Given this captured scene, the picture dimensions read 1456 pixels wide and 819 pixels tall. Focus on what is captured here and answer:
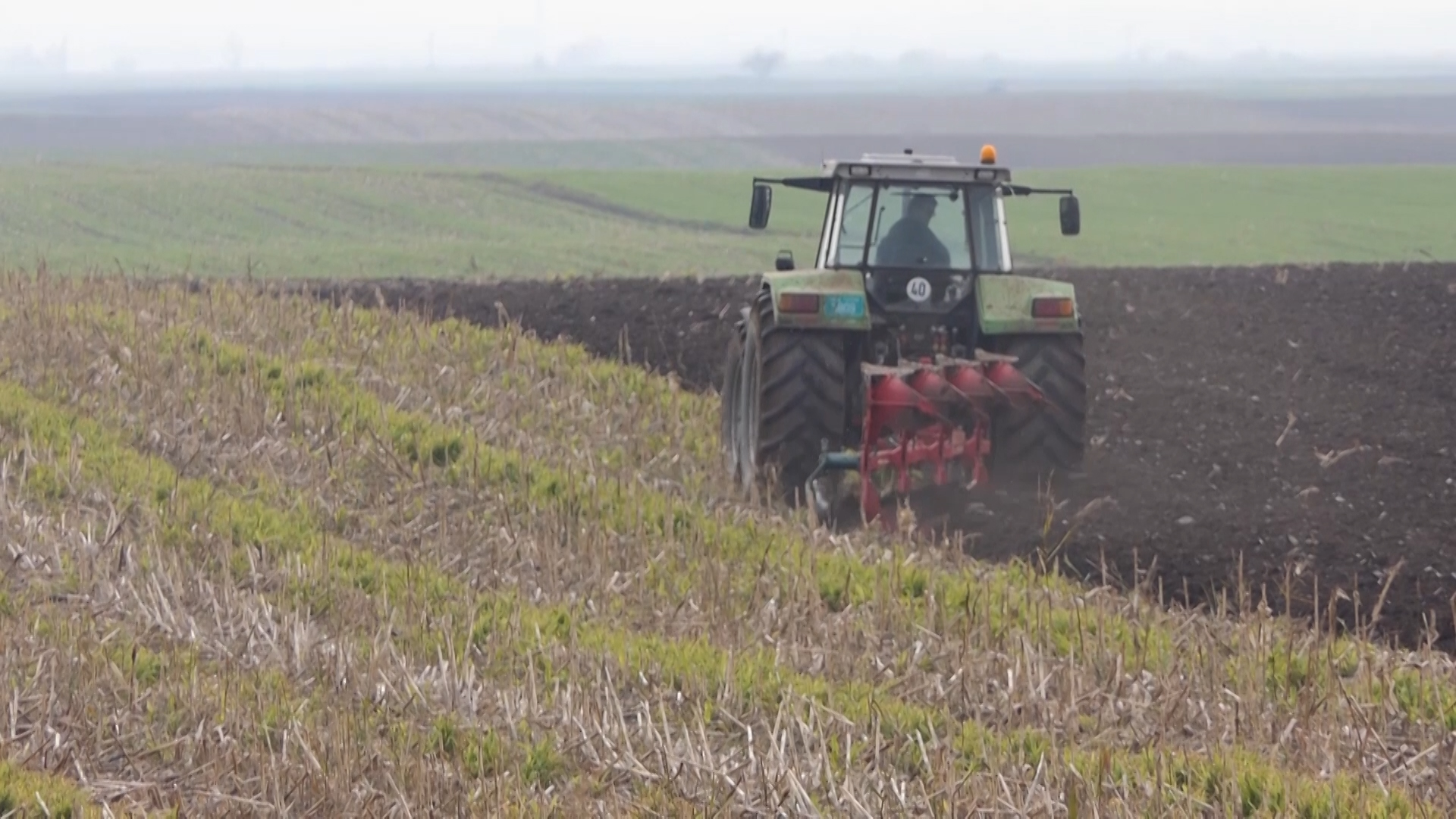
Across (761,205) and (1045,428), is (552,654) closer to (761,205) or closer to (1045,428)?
(1045,428)

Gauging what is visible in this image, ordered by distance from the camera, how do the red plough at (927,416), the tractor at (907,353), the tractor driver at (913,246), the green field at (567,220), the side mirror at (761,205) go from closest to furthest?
the red plough at (927,416)
the tractor at (907,353)
the side mirror at (761,205)
the tractor driver at (913,246)
the green field at (567,220)

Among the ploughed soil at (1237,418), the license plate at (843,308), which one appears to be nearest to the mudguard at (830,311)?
the license plate at (843,308)

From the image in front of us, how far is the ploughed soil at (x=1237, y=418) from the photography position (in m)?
8.68

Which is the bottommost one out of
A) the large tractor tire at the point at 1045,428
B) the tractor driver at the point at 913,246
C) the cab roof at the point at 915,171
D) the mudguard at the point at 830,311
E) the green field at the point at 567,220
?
the green field at the point at 567,220

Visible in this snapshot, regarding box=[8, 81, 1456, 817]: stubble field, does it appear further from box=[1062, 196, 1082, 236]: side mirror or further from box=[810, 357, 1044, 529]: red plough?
box=[1062, 196, 1082, 236]: side mirror

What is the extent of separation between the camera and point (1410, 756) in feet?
18.9

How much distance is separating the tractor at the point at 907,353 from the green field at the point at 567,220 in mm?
12021

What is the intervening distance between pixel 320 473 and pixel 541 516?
4.63ft

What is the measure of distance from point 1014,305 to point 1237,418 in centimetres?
289

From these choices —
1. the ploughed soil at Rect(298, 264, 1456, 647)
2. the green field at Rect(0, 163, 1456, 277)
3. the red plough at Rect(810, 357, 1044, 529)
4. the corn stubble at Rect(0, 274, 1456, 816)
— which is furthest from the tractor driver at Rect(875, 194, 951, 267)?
the green field at Rect(0, 163, 1456, 277)

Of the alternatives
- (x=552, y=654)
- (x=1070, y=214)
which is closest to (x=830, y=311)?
(x=1070, y=214)

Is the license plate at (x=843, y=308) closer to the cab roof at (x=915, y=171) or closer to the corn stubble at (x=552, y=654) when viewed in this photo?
the cab roof at (x=915, y=171)

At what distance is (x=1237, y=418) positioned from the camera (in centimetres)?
1207

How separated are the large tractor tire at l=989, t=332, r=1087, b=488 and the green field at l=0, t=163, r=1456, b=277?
12754 mm
